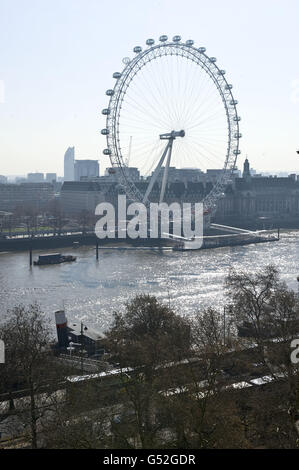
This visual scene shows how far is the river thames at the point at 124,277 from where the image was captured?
738 inches

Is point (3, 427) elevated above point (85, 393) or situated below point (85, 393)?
below

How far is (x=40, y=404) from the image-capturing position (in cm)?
913

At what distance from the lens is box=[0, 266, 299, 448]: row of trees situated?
22.9 ft

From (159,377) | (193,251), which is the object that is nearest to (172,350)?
(159,377)

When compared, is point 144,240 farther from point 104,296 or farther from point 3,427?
point 3,427

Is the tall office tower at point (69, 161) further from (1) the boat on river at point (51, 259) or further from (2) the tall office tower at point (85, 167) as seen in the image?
(1) the boat on river at point (51, 259)

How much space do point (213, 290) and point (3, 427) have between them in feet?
41.9

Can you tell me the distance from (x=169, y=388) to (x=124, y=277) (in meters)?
15.9

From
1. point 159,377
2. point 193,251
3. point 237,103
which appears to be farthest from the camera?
point 237,103

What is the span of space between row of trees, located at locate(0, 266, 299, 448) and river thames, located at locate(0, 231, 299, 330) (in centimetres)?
508

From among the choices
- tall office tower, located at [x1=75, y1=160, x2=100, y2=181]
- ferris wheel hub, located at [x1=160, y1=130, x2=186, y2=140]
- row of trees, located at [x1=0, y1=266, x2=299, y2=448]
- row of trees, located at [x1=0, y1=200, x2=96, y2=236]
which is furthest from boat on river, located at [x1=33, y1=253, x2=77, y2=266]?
tall office tower, located at [x1=75, y1=160, x2=100, y2=181]

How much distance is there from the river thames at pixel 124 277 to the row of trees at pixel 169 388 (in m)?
5.08

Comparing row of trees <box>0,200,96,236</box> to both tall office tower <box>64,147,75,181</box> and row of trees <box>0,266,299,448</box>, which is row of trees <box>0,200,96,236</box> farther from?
tall office tower <box>64,147,75,181</box>

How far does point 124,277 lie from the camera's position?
79.0 ft
